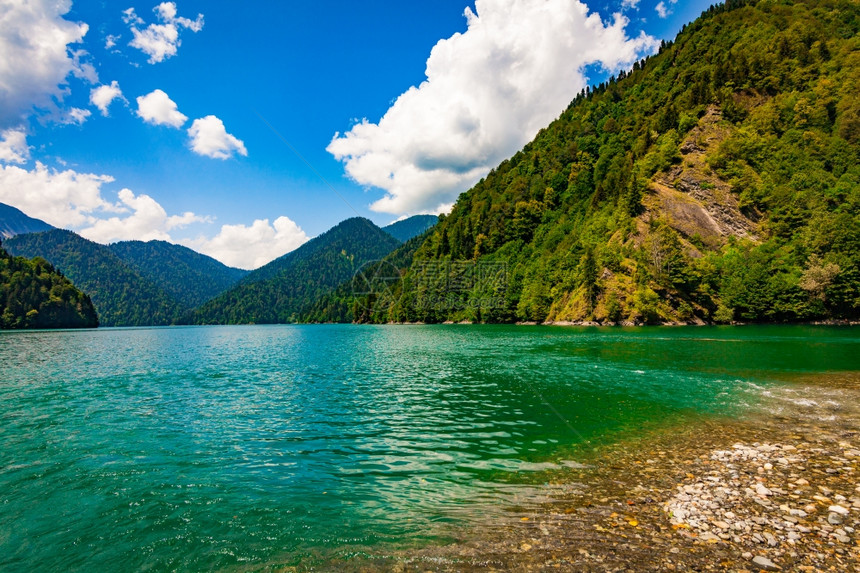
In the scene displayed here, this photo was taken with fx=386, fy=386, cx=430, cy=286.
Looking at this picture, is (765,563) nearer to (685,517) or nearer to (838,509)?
(685,517)

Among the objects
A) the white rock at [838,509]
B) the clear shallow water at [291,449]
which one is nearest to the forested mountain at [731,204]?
the clear shallow water at [291,449]

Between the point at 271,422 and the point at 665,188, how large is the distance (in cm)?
13283

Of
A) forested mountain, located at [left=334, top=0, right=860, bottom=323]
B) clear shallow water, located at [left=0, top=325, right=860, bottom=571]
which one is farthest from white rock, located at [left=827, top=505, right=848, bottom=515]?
forested mountain, located at [left=334, top=0, right=860, bottom=323]

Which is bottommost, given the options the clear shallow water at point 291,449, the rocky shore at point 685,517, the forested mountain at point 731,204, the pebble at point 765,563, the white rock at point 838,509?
the clear shallow water at point 291,449

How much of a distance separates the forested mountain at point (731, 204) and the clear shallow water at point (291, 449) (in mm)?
72184

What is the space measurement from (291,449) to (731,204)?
13580 cm

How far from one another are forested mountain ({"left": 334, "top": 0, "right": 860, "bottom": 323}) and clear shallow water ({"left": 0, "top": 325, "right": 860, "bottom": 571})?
72.2 m

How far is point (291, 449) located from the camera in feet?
52.4

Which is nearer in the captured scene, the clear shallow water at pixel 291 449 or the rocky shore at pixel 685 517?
the rocky shore at pixel 685 517

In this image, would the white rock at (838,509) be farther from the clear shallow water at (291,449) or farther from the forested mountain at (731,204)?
the forested mountain at (731,204)

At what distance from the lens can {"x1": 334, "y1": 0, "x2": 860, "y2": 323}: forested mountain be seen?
309ft

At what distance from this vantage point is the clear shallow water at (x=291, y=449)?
9383mm

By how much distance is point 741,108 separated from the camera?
420ft

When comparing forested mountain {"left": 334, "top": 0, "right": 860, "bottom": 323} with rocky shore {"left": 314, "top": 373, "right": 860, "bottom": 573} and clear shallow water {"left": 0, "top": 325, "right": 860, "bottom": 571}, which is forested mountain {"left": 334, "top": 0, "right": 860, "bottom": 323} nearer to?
clear shallow water {"left": 0, "top": 325, "right": 860, "bottom": 571}
